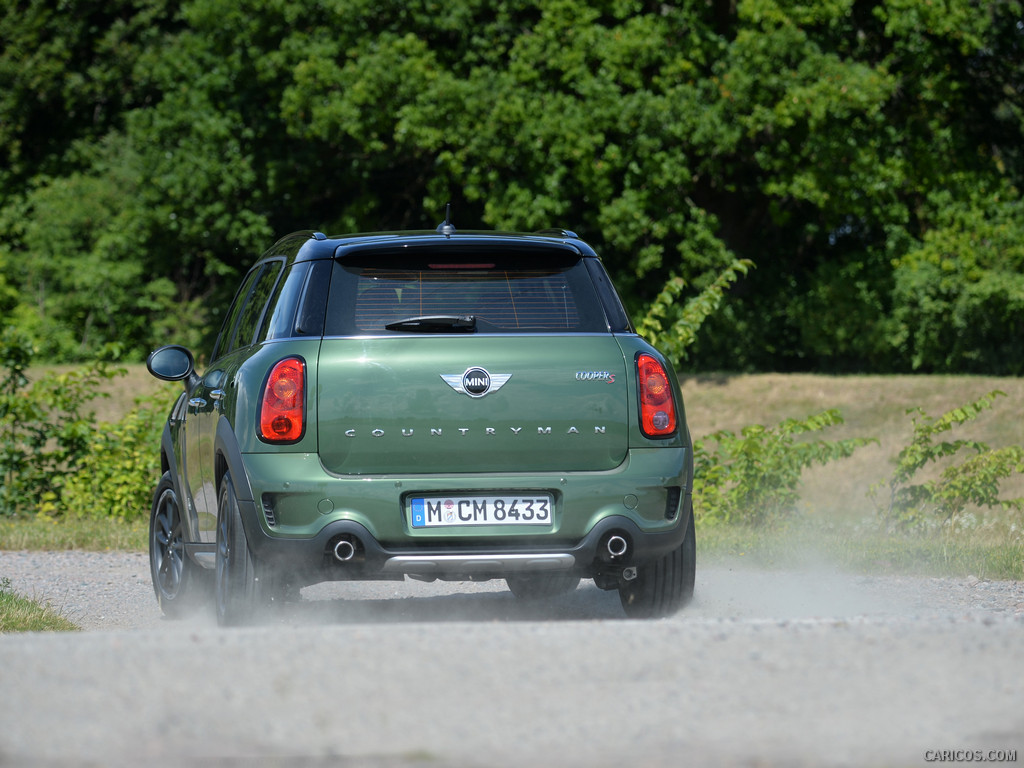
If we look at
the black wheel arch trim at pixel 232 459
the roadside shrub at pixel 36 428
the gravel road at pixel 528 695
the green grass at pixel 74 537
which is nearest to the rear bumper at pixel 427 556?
the black wheel arch trim at pixel 232 459

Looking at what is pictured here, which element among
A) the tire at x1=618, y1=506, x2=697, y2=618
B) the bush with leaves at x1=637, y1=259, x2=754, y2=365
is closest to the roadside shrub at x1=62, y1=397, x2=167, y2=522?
the bush with leaves at x1=637, y1=259, x2=754, y2=365

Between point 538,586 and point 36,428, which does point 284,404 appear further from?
point 36,428

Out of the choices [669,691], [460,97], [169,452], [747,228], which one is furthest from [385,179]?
[669,691]

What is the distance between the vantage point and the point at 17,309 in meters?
37.2

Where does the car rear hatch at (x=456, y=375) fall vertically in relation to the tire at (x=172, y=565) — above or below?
above

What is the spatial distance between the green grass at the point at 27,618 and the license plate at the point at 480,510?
96.5 inches

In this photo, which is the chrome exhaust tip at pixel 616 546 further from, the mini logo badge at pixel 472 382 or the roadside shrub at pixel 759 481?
the roadside shrub at pixel 759 481

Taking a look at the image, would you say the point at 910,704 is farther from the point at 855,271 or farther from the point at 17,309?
the point at 17,309

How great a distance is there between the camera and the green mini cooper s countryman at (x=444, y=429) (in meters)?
5.78

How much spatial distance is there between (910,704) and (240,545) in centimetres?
303

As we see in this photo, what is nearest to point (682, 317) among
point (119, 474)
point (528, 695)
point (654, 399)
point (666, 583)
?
point (119, 474)

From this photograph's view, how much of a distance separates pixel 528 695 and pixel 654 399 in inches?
89.2

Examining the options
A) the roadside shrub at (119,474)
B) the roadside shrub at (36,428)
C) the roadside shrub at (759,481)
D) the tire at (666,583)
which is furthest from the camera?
the roadside shrub at (36,428)

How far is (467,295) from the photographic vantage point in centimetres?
613
